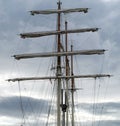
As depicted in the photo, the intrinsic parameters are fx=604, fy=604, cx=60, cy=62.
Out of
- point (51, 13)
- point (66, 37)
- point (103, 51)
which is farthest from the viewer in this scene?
point (66, 37)

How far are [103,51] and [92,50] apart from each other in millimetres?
1594

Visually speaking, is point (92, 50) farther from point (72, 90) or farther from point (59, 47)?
point (72, 90)

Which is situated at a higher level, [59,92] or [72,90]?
[72,90]

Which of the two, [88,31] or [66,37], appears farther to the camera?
[66,37]

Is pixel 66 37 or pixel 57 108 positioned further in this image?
pixel 66 37

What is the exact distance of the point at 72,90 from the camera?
101 metres

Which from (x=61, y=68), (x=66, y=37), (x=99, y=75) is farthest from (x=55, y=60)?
(x=66, y=37)

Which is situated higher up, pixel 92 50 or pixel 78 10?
pixel 78 10

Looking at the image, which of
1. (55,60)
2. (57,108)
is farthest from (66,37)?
(57,108)

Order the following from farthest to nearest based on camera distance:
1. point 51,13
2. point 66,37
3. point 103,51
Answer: point 66,37 → point 51,13 → point 103,51

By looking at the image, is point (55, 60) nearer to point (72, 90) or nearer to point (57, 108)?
point (57, 108)

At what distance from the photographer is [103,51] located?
77312 mm

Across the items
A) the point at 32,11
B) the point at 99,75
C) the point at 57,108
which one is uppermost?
the point at 32,11

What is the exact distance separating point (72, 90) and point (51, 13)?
73.4 ft
